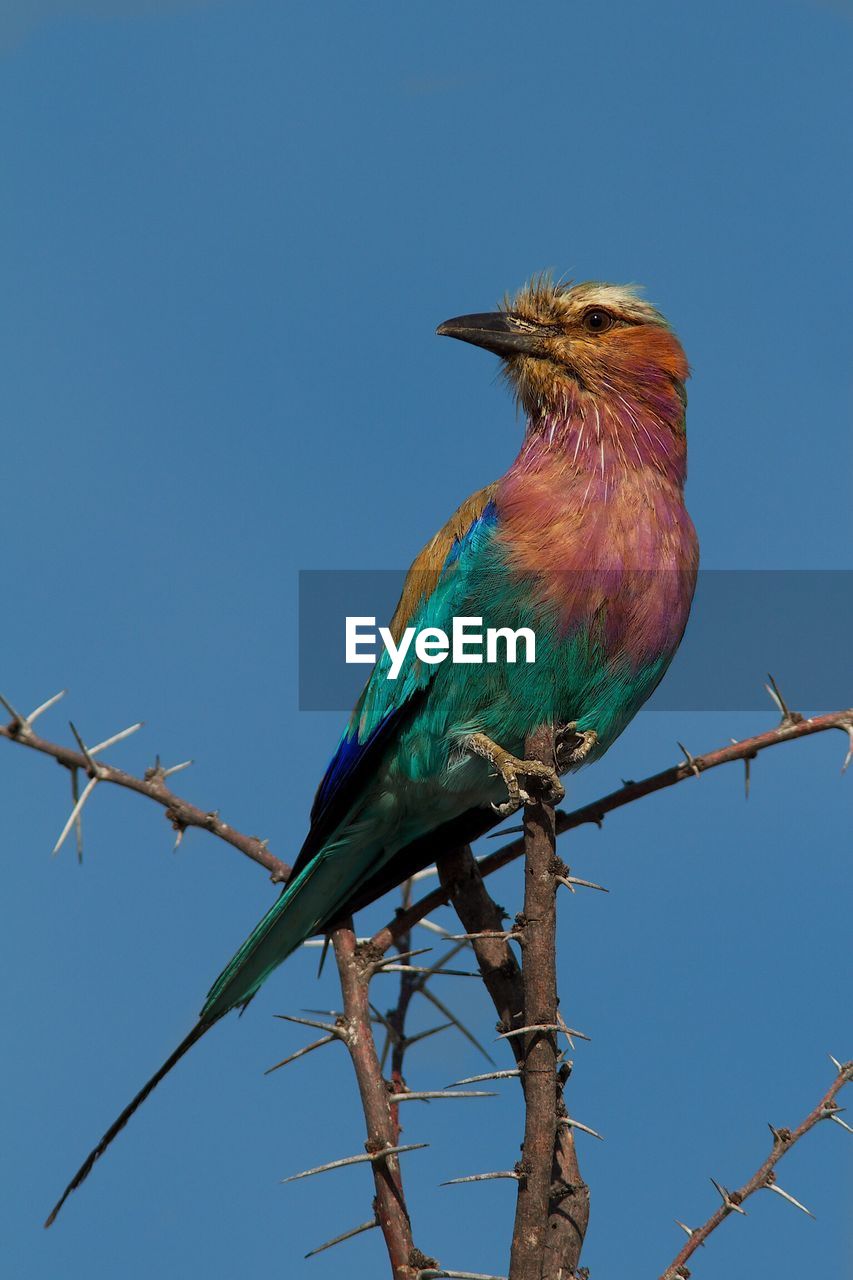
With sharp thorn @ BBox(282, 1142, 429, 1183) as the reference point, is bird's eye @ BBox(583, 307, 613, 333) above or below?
above

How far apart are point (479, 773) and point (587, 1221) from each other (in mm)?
1384

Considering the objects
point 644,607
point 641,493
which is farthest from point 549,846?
point 641,493

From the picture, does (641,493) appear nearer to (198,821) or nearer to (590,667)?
(590,667)

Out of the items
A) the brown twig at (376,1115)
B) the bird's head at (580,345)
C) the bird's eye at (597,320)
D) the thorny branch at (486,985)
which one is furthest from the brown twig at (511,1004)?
the bird's eye at (597,320)

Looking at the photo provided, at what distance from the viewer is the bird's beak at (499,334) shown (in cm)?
489

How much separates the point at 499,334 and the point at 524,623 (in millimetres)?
1296

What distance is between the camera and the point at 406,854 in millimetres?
4578

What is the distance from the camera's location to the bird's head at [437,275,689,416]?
480 centimetres

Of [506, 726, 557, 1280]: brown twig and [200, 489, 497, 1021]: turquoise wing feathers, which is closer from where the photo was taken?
[506, 726, 557, 1280]: brown twig

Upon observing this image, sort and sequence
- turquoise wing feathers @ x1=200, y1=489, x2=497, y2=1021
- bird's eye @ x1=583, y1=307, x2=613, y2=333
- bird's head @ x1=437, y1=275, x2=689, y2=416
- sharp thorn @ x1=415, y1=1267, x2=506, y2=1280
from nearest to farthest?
sharp thorn @ x1=415, y1=1267, x2=506, y2=1280
turquoise wing feathers @ x1=200, y1=489, x2=497, y2=1021
bird's head @ x1=437, y1=275, x2=689, y2=416
bird's eye @ x1=583, y1=307, x2=613, y2=333

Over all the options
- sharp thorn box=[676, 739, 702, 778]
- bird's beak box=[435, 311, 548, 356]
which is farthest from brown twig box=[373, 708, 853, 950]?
bird's beak box=[435, 311, 548, 356]

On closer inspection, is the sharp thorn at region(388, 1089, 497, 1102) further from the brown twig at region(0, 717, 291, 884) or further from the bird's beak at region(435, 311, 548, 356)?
the bird's beak at region(435, 311, 548, 356)

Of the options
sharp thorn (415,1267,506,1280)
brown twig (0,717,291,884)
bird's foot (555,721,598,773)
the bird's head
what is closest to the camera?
sharp thorn (415,1267,506,1280)

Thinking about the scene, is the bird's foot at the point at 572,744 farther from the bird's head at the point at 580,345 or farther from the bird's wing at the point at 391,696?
the bird's head at the point at 580,345
